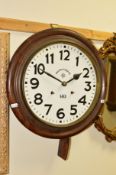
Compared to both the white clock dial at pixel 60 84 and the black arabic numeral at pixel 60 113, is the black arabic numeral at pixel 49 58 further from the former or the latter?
the black arabic numeral at pixel 60 113

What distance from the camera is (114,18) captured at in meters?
1.27

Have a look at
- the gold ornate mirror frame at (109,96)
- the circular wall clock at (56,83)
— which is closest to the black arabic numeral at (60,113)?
the circular wall clock at (56,83)

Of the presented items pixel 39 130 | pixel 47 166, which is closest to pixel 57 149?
pixel 47 166

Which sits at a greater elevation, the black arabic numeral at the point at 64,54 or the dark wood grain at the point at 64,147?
the black arabic numeral at the point at 64,54

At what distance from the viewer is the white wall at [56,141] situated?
1021mm

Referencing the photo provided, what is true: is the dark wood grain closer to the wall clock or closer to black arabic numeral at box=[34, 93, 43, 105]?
the wall clock

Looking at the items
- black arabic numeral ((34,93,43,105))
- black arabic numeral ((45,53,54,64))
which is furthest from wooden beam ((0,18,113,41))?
black arabic numeral ((34,93,43,105))

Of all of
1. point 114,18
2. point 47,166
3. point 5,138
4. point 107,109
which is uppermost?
point 114,18

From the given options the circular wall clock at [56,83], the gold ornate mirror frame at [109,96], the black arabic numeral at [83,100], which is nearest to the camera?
the circular wall clock at [56,83]

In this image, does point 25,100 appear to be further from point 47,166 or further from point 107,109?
point 107,109

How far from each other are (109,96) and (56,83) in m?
0.34

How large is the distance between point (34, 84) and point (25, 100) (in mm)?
69

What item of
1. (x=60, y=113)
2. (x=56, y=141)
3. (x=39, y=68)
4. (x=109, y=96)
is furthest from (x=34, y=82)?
(x=109, y=96)

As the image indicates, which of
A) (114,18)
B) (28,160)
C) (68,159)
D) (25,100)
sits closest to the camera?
(25,100)
